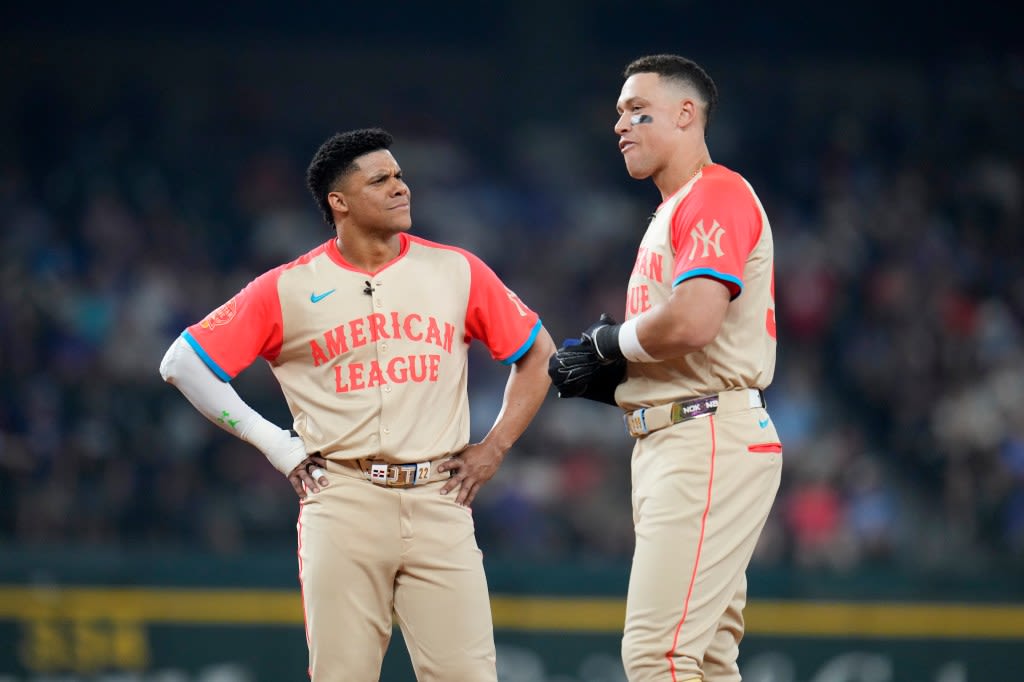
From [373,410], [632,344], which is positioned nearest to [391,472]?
[373,410]

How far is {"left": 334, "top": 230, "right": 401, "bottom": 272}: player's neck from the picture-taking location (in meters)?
4.60

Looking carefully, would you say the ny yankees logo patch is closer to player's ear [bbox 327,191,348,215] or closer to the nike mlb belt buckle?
the nike mlb belt buckle

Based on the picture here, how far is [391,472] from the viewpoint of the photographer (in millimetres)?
4426

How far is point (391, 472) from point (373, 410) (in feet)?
0.71

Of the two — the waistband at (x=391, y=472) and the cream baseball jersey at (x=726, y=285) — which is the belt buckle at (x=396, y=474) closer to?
the waistband at (x=391, y=472)

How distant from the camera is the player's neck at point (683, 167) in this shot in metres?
4.38

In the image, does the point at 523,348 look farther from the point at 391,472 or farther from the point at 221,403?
the point at 221,403

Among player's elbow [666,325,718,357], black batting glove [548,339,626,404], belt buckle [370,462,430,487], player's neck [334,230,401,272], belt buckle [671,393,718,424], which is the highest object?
player's neck [334,230,401,272]

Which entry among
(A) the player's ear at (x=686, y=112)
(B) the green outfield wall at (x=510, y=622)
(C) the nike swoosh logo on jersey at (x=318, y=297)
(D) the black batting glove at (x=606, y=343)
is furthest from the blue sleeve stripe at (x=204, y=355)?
(B) the green outfield wall at (x=510, y=622)

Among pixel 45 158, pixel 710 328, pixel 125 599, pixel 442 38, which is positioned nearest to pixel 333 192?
pixel 710 328

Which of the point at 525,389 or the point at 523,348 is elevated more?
the point at 523,348

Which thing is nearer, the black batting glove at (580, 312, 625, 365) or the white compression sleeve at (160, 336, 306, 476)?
the black batting glove at (580, 312, 625, 365)

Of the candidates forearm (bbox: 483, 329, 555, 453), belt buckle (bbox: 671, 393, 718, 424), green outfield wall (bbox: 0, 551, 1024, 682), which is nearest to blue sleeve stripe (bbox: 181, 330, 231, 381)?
forearm (bbox: 483, 329, 555, 453)

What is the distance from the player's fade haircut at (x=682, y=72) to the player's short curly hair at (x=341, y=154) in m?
Answer: 0.91
